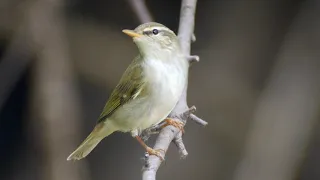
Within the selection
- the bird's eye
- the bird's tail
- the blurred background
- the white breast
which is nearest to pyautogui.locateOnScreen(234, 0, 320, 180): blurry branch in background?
the blurred background

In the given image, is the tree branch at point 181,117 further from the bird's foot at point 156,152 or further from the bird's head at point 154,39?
the bird's head at point 154,39

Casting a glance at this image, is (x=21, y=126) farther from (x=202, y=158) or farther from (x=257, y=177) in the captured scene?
(x=257, y=177)

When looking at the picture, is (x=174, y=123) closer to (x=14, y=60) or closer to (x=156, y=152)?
(x=156, y=152)

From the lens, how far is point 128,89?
12.4 feet

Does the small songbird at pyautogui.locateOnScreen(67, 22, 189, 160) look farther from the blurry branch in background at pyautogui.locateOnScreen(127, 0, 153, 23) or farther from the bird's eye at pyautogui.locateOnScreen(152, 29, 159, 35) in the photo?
the blurry branch in background at pyautogui.locateOnScreen(127, 0, 153, 23)

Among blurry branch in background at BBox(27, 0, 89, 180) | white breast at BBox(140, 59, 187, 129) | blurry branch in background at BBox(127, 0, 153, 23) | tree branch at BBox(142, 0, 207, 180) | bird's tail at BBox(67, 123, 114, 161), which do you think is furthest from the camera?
blurry branch in background at BBox(27, 0, 89, 180)

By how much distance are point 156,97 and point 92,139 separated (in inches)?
19.9

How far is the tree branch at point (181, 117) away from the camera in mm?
3163

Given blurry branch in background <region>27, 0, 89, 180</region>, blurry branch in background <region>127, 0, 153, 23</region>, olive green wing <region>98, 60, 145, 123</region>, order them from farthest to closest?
blurry branch in background <region>27, 0, 89, 180</region> → blurry branch in background <region>127, 0, 153, 23</region> → olive green wing <region>98, 60, 145, 123</region>

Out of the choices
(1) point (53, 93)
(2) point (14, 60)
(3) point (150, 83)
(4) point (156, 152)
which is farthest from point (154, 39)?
(2) point (14, 60)

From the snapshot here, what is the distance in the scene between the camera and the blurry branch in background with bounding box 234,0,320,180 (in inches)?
194

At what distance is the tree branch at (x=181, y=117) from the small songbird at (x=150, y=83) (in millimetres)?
59

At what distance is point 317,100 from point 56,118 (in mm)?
1629

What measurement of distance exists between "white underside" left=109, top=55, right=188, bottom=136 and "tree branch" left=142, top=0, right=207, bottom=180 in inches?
3.3
